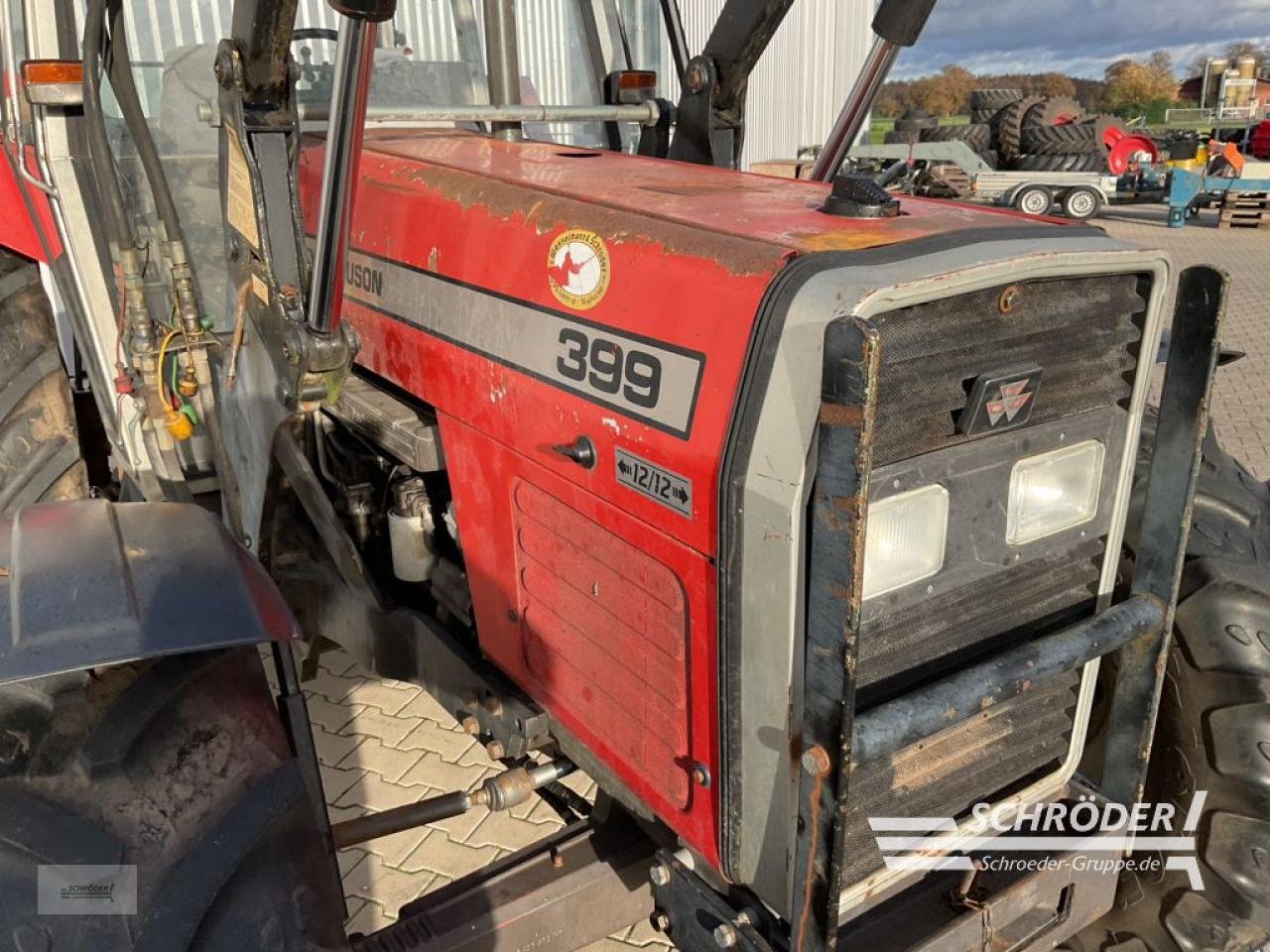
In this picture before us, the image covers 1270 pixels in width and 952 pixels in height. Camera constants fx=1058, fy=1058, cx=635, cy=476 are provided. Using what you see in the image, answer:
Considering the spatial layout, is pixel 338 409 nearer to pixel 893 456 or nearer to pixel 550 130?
pixel 550 130

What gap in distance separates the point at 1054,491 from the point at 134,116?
81.8 inches

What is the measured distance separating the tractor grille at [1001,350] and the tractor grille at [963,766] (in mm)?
494

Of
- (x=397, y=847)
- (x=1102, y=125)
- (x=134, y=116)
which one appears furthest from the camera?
(x=1102, y=125)

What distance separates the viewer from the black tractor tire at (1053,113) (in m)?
16.1

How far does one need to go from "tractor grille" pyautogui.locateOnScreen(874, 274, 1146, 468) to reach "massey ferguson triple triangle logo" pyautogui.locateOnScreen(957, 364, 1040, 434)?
0.05 ft

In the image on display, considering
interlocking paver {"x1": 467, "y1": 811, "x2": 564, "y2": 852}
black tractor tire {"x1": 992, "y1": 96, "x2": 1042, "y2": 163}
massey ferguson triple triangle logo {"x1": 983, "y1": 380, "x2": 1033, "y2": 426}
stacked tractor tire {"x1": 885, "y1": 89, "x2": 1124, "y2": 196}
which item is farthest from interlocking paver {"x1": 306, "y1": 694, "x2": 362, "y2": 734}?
black tractor tire {"x1": 992, "y1": 96, "x2": 1042, "y2": 163}

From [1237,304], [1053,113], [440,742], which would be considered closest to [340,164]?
[440,742]

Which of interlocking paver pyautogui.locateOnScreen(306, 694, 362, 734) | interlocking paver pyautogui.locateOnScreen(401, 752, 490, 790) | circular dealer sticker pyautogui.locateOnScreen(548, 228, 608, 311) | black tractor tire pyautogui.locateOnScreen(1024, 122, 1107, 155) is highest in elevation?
black tractor tire pyautogui.locateOnScreen(1024, 122, 1107, 155)

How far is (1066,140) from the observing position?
15.2m

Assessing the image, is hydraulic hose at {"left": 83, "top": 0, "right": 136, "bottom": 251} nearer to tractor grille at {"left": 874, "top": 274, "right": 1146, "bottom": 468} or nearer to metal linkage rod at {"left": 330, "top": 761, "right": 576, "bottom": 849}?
metal linkage rod at {"left": 330, "top": 761, "right": 576, "bottom": 849}

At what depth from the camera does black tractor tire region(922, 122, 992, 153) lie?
16703 millimetres

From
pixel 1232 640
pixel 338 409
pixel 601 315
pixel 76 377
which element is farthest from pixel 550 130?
pixel 1232 640

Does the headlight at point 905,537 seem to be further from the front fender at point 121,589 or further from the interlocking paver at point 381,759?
the interlocking paver at point 381,759

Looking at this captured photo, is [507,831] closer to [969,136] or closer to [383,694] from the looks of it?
[383,694]
